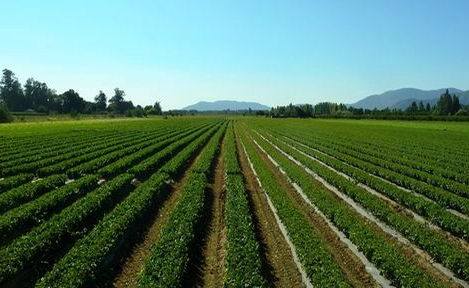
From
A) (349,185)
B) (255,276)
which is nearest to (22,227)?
(255,276)

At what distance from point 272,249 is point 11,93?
180 meters

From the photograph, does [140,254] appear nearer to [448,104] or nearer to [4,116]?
[4,116]

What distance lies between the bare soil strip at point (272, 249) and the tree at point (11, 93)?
173 metres

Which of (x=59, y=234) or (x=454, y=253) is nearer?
(x=454, y=253)

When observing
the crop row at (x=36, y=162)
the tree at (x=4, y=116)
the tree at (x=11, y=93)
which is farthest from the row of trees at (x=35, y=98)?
the crop row at (x=36, y=162)

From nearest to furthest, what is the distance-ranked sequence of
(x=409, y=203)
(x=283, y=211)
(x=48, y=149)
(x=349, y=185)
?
(x=283, y=211)
(x=409, y=203)
(x=349, y=185)
(x=48, y=149)

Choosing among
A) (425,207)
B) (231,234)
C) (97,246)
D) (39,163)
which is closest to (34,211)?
(97,246)

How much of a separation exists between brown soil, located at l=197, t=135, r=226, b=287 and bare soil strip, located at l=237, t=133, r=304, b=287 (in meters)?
1.22

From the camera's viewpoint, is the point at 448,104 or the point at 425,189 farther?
the point at 448,104

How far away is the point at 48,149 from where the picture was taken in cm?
3116

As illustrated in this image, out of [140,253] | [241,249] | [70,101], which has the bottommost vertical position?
[140,253]

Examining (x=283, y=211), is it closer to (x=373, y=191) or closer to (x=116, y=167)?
(x=373, y=191)

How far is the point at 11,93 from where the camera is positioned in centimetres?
16012

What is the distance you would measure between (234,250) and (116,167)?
14711mm
